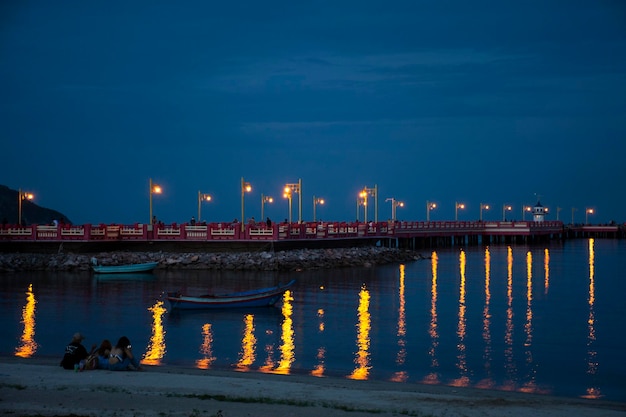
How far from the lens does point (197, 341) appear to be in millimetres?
28047

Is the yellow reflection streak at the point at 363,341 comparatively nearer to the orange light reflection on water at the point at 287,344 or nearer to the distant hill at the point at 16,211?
the orange light reflection on water at the point at 287,344

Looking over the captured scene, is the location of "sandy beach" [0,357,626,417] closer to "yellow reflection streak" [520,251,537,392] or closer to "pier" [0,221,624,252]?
"yellow reflection streak" [520,251,537,392]

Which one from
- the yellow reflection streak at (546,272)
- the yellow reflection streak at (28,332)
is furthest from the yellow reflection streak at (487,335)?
the yellow reflection streak at (28,332)

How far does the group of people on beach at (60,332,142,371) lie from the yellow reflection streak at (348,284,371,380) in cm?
618

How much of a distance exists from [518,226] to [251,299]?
9166cm

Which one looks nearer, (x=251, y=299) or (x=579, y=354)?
(x=579, y=354)

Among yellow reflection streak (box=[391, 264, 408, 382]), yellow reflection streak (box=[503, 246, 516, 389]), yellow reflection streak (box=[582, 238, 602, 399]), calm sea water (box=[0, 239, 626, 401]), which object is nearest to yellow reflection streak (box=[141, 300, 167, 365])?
calm sea water (box=[0, 239, 626, 401])

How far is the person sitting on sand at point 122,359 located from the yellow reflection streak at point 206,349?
140 inches

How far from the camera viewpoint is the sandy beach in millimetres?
14930

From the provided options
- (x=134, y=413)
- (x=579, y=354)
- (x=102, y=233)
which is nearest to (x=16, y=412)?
(x=134, y=413)

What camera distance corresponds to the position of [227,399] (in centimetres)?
1595

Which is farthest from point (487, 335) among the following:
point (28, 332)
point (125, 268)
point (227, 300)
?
point (125, 268)

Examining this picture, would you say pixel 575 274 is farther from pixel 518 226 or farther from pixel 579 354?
pixel 518 226

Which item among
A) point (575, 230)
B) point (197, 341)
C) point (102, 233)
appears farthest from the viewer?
point (575, 230)
